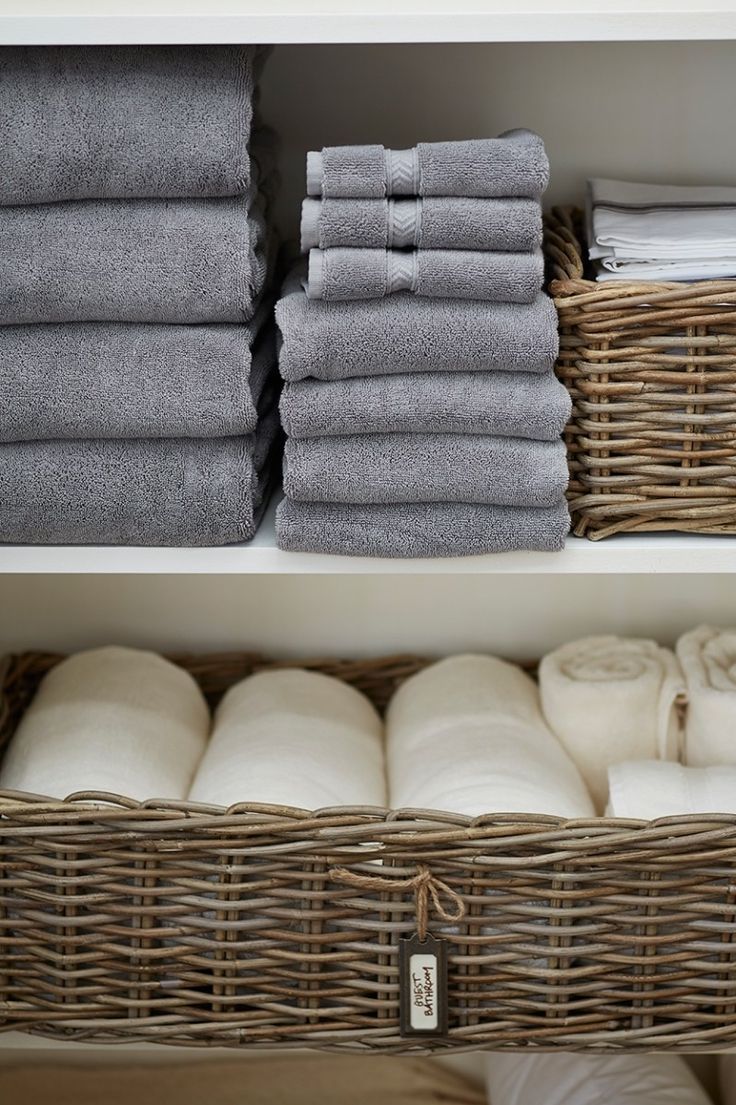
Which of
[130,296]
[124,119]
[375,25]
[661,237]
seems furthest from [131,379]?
[661,237]

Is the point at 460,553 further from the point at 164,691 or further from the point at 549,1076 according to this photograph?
the point at 549,1076

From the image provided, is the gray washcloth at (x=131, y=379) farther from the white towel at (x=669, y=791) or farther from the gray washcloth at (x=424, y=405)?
the white towel at (x=669, y=791)

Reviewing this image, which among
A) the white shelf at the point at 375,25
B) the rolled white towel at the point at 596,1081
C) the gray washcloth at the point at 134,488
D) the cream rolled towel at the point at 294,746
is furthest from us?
the rolled white towel at the point at 596,1081

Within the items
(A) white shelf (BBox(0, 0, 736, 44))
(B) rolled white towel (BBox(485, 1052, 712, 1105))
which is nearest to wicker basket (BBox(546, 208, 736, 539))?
(A) white shelf (BBox(0, 0, 736, 44))

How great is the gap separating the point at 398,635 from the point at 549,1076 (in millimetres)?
489

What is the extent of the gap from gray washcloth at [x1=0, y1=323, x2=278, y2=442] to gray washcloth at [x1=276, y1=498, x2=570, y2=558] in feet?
0.31

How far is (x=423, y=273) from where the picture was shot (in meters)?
0.85

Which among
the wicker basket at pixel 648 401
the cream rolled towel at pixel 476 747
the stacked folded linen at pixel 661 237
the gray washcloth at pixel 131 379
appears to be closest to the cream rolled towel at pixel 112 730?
the cream rolled towel at pixel 476 747

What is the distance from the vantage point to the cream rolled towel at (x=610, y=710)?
112cm

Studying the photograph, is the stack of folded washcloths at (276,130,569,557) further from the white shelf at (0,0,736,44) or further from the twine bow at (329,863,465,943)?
the twine bow at (329,863,465,943)

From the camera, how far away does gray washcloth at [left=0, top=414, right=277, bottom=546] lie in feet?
3.02

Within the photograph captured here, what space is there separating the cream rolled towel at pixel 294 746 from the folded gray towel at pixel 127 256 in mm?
421

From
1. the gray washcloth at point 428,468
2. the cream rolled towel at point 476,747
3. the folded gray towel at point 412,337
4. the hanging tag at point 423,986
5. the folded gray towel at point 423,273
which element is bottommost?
the hanging tag at point 423,986

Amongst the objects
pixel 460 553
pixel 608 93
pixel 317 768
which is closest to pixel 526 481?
pixel 460 553
